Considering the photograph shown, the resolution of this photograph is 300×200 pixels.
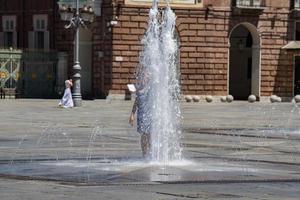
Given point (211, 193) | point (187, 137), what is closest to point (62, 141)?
point (187, 137)

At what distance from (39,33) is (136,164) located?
42.0 metres

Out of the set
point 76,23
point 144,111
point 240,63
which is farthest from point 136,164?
point 240,63

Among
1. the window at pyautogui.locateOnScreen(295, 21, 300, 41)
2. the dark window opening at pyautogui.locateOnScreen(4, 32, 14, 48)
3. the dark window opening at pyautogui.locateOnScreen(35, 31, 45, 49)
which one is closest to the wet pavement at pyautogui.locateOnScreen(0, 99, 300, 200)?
the window at pyautogui.locateOnScreen(295, 21, 300, 41)

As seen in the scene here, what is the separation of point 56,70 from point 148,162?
39.5m

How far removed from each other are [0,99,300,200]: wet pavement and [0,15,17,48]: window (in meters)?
31.1

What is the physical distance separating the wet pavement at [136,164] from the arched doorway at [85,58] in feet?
82.2

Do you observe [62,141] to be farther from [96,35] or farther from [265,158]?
[96,35]

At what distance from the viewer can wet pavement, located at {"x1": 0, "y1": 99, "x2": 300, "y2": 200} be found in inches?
436

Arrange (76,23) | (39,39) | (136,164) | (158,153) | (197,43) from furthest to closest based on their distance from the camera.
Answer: (39,39)
(197,43)
(76,23)
(158,153)
(136,164)

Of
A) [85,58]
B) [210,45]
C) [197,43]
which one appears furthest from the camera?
[85,58]

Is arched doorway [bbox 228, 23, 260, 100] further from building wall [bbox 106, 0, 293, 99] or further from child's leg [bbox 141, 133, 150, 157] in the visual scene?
child's leg [bbox 141, 133, 150, 157]

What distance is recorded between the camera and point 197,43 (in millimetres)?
51375

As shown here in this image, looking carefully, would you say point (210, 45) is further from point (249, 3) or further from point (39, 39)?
point (39, 39)

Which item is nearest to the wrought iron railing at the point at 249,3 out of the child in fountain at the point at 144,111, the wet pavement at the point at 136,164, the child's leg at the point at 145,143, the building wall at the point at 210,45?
the building wall at the point at 210,45
